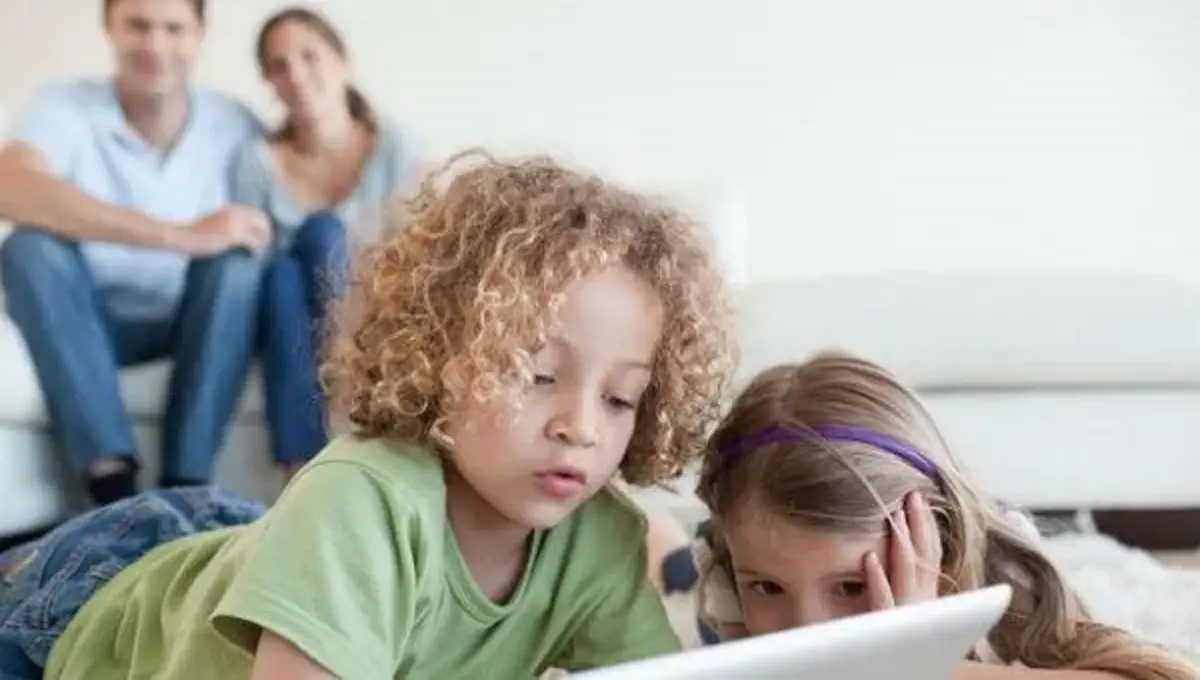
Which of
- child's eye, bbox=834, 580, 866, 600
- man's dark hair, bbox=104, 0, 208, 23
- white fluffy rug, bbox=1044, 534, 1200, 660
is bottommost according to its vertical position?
white fluffy rug, bbox=1044, 534, 1200, 660

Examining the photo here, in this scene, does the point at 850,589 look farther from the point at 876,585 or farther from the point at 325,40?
the point at 325,40

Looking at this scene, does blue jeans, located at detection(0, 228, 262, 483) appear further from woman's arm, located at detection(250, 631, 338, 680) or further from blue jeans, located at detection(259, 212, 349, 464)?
woman's arm, located at detection(250, 631, 338, 680)

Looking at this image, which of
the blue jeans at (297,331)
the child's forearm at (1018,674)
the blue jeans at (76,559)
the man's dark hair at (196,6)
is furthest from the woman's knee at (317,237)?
the child's forearm at (1018,674)

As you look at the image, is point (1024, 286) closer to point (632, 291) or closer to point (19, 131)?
point (632, 291)

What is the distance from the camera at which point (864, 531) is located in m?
0.94

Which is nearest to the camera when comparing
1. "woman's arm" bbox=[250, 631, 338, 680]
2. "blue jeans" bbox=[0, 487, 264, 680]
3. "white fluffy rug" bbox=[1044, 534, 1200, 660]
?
"woman's arm" bbox=[250, 631, 338, 680]

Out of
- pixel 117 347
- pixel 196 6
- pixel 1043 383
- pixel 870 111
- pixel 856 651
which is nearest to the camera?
pixel 856 651

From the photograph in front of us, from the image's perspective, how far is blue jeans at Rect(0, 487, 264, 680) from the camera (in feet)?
3.64

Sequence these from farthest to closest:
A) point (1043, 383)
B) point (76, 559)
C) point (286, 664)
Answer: point (1043, 383)
point (76, 559)
point (286, 664)

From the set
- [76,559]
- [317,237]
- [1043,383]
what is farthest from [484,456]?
[317,237]

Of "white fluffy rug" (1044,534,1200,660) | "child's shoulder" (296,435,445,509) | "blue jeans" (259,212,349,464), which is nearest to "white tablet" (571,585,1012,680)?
"child's shoulder" (296,435,445,509)

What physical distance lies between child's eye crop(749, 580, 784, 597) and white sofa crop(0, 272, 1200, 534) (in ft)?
3.01

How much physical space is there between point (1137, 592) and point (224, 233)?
4.76 ft

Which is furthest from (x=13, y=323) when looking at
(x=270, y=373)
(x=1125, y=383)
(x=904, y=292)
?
(x=1125, y=383)
